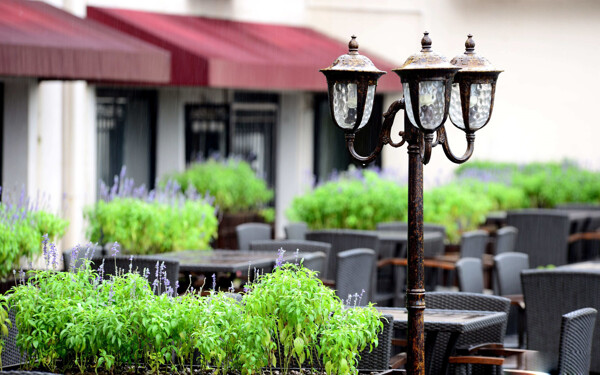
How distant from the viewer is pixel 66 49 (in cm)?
1197

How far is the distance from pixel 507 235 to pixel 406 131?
5.85 meters

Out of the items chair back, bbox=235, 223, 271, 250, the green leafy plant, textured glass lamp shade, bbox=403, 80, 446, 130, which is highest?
textured glass lamp shade, bbox=403, 80, 446, 130

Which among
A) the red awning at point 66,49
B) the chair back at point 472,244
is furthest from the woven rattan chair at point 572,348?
the red awning at point 66,49

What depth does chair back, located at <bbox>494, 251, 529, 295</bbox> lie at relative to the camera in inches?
340

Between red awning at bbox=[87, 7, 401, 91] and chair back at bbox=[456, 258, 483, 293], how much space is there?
7108 mm

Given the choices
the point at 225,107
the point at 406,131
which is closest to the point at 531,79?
the point at 225,107

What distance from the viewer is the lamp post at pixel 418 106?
5285 mm

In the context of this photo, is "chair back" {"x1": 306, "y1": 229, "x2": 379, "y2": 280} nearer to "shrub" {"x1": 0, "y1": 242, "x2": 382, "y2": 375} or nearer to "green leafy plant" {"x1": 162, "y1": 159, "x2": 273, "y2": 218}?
"green leafy plant" {"x1": 162, "y1": 159, "x2": 273, "y2": 218}

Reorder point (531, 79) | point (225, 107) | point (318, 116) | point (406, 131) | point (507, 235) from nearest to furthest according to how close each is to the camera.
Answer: point (406, 131) → point (507, 235) → point (225, 107) → point (318, 116) → point (531, 79)

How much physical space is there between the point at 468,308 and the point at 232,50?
9884mm

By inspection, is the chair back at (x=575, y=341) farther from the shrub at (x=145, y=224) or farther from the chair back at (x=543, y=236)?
the chair back at (x=543, y=236)

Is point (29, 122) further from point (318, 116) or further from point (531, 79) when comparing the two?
point (531, 79)

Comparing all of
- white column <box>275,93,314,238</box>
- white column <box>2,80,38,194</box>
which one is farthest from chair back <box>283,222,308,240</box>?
white column <box>275,93,314,238</box>

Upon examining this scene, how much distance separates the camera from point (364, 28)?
20.5m
